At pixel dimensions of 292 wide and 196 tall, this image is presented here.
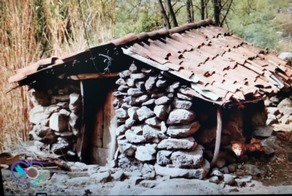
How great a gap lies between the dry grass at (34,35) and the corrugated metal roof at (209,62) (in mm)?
176

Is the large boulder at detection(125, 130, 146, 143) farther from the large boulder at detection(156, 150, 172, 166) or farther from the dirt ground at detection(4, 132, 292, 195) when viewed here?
the dirt ground at detection(4, 132, 292, 195)

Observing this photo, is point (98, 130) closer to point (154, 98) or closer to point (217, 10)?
point (154, 98)

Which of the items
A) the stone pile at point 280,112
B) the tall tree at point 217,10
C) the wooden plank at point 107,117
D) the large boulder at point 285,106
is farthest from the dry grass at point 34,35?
the large boulder at point 285,106

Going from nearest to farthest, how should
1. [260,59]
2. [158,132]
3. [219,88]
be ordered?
[219,88], [158,132], [260,59]

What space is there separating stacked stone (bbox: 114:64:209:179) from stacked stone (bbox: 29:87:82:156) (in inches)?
16.4

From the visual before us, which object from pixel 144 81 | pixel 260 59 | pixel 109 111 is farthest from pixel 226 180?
pixel 260 59

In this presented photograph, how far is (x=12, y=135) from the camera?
263cm

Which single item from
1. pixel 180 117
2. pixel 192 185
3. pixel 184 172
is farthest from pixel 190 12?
pixel 192 185

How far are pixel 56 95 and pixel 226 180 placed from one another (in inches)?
65.2

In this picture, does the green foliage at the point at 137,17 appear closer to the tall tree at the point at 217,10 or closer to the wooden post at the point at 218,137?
the tall tree at the point at 217,10

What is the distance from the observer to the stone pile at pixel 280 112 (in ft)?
11.2

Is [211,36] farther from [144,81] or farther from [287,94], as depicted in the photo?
[144,81]

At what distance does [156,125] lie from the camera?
2.59 meters

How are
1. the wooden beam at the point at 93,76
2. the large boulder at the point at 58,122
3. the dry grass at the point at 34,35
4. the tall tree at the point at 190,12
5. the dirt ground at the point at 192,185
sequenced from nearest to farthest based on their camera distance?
the dirt ground at the point at 192,185 < the dry grass at the point at 34,35 < the wooden beam at the point at 93,76 < the large boulder at the point at 58,122 < the tall tree at the point at 190,12
